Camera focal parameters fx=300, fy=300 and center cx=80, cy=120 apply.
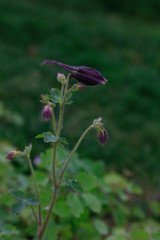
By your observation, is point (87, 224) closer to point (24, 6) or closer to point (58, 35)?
point (58, 35)

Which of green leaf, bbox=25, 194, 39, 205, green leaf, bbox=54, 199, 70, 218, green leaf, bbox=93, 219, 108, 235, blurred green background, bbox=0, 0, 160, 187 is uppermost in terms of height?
green leaf, bbox=25, 194, 39, 205

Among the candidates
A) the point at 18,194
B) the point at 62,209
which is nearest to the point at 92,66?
the point at 62,209

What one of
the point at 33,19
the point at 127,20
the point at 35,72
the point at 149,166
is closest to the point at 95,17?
the point at 127,20

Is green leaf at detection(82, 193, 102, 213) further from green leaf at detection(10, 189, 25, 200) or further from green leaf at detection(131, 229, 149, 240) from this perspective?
green leaf at detection(10, 189, 25, 200)

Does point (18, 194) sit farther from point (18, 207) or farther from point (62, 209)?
point (62, 209)

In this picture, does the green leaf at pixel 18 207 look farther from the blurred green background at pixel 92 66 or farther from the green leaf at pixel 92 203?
the blurred green background at pixel 92 66

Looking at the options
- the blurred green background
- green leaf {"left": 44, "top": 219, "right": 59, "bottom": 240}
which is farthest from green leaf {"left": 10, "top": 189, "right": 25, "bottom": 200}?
the blurred green background
